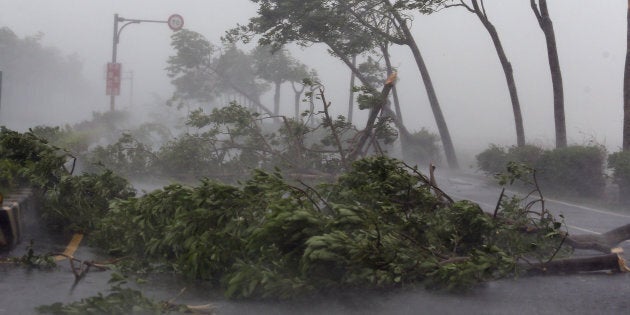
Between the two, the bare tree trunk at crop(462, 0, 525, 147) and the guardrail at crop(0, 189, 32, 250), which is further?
the bare tree trunk at crop(462, 0, 525, 147)

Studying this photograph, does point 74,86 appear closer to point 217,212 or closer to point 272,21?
point 272,21

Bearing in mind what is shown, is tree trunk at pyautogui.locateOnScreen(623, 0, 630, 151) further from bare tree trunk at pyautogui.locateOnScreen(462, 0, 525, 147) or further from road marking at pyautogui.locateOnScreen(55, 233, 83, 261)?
road marking at pyautogui.locateOnScreen(55, 233, 83, 261)

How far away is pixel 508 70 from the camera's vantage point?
21.1 m

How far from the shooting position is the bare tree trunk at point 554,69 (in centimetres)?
1896

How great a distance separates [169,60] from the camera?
4581 cm

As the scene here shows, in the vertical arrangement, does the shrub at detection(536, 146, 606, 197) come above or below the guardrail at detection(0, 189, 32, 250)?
above

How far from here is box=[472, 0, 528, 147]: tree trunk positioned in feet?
67.5

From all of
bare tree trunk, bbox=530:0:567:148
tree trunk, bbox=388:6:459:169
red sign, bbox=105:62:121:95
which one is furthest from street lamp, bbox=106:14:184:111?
bare tree trunk, bbox=530:0:567:148

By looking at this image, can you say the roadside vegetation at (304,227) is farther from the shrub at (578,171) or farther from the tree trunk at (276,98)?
the tree trunk at (276,98)

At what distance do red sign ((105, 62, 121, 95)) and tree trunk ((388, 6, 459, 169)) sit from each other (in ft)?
40.5

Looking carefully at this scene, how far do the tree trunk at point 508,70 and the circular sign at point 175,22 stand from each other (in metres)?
10.1

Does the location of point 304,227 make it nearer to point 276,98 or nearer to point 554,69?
point 554,69

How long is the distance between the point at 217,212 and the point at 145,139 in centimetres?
1208

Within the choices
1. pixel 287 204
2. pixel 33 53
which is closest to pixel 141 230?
pixel 287 204
